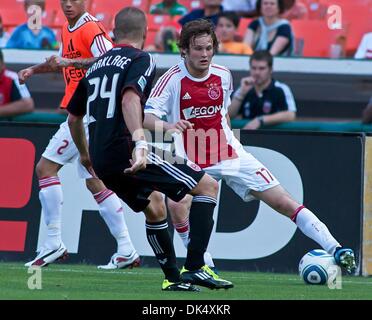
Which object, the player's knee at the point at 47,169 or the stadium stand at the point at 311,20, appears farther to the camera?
Result: the stadium stand at the point at 311,20

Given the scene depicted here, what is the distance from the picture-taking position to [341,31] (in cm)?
1438

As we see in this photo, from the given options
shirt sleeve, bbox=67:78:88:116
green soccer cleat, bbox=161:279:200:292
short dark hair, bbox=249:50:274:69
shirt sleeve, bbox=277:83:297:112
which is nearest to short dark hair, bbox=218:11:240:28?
short dark hair, bbox=249:50:274:69

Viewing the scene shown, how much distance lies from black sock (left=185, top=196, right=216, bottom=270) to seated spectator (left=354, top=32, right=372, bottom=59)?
6.93 meters

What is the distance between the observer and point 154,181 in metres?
7.29

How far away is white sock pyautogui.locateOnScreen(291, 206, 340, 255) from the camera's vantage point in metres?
8.52

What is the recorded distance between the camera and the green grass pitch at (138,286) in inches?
285

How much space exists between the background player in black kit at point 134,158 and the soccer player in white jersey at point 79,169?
6.46ft

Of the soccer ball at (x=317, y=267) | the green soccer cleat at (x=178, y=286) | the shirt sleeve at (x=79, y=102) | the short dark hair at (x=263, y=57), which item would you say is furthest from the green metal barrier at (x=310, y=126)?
the green soccer cleat at (x=178, y=286)

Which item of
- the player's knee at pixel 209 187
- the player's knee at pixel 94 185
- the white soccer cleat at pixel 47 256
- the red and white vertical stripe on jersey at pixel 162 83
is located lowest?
the white soccer cleat at pixel 47 256

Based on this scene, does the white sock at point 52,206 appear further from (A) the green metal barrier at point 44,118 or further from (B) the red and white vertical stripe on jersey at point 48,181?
(A) the green metal barrier at point 44,118

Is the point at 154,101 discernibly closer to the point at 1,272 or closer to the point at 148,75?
the point at 148,75

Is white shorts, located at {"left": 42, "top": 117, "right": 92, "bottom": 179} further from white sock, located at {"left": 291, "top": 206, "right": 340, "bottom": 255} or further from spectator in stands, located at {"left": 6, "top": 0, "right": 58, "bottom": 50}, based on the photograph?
spectator in stands, located at {"left": 6, "top": 0, "right": 58, "bottom": 50}

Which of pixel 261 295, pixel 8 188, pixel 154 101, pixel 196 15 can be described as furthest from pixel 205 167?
pixel 196 15
